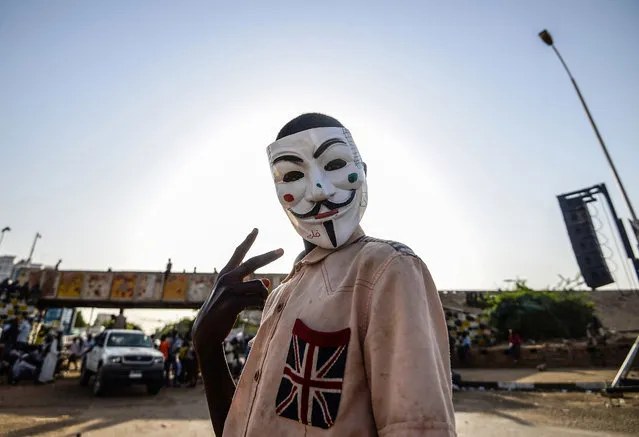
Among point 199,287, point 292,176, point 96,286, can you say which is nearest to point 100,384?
point 199,287

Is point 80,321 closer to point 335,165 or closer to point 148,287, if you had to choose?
point 148,287

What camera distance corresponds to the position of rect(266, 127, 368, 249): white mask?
157 cm

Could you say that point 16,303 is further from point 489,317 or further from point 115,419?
point 489,317

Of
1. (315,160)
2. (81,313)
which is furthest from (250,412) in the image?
(81,313)

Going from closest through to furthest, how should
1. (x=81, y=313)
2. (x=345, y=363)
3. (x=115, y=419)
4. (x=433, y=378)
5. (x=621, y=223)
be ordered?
(x=433, y=378), (x=345, y=363), (x=115, y=419), (x=621, y=223), (x=81, y=313)

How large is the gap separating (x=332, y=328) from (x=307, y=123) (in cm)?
105

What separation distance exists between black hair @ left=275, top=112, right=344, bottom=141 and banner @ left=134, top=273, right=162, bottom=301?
18889 mm

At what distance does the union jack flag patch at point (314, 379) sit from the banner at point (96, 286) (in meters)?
20.7

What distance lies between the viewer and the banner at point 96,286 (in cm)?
1830

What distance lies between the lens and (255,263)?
5.55 ft

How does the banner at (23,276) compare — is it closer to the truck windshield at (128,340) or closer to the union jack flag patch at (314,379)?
the truck windshield at (128,340)

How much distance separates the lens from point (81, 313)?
6016 cm

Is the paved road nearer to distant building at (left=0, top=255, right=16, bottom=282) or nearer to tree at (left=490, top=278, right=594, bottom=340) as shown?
tree at (left=490, top=278, right=594, bottom=340)

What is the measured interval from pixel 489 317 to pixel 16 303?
26.5 m
